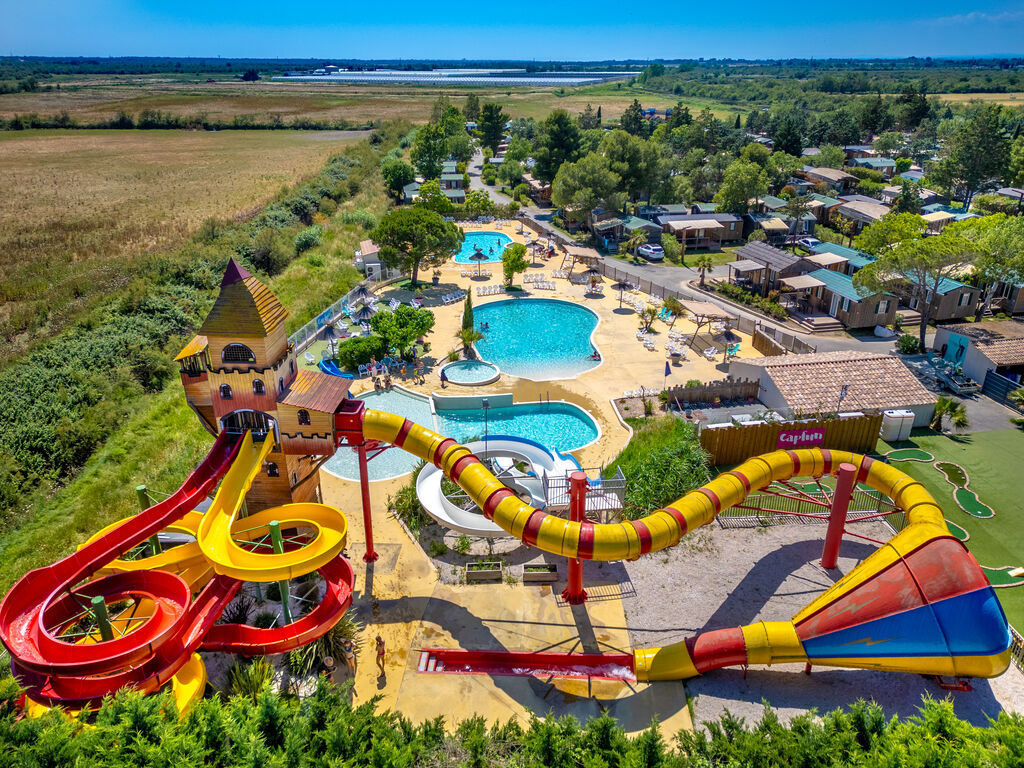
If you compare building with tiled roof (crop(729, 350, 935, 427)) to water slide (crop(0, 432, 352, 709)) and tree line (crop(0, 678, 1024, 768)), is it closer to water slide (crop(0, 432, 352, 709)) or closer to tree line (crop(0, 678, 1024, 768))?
tree line (crop(0, 678, 1024, 768))

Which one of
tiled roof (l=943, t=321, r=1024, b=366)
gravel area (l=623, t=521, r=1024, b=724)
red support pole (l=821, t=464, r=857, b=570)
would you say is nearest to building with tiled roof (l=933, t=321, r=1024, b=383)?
tiled roof (l=943, t=321, r=1024, b=366)

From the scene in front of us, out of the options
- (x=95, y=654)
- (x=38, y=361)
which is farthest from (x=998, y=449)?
(x=38, y=361)

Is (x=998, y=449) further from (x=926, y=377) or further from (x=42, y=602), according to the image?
(x=42, y=602)

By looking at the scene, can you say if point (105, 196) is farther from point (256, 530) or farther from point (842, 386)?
point (842, 386)

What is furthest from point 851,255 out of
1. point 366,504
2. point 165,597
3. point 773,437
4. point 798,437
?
point 165,597

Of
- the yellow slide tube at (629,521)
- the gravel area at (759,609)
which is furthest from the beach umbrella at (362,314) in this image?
the gravel area at (759,609)

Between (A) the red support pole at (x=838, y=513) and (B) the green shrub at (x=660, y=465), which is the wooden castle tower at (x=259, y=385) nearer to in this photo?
(B) the green shrub at (x=660, y=465)
